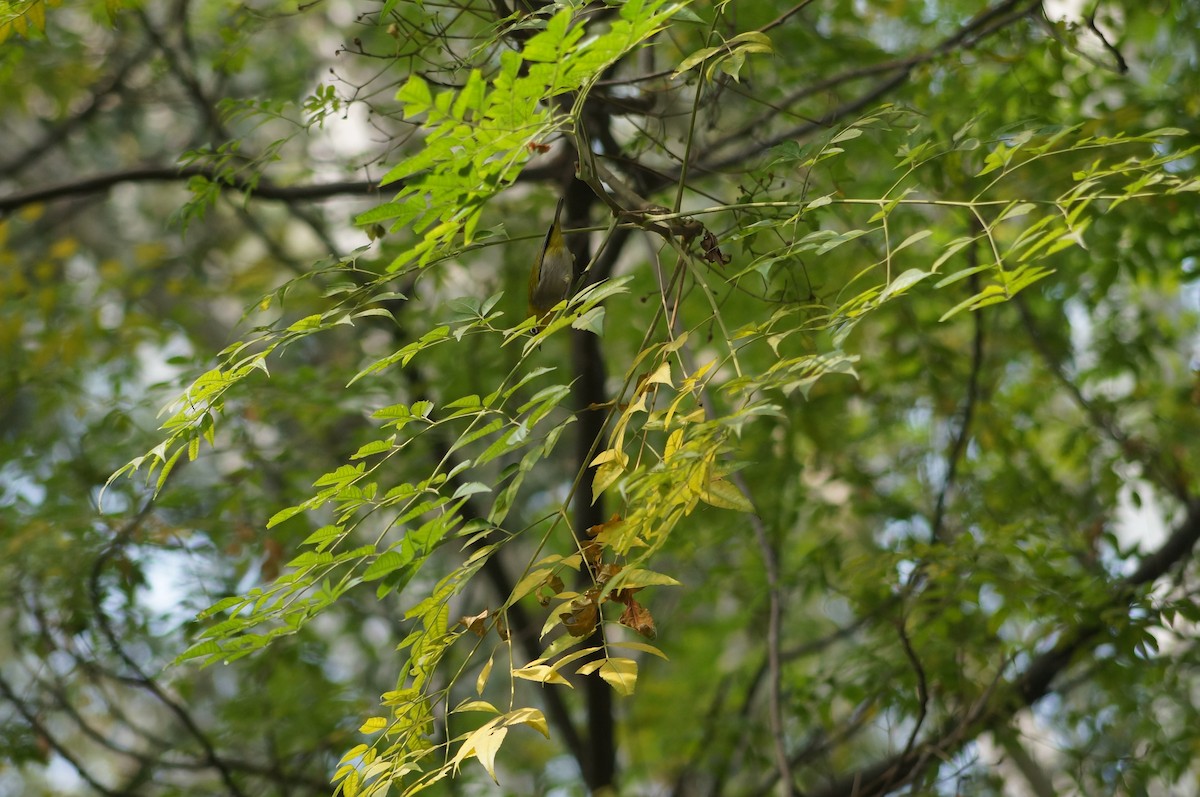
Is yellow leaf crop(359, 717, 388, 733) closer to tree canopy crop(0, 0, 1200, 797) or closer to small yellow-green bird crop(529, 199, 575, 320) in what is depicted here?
tree canopy crop(0, 0, 1200, 797)

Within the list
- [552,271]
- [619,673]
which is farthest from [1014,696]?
[552,271]

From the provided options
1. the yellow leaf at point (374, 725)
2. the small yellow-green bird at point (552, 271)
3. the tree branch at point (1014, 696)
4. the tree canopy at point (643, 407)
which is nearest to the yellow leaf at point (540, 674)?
the tree canopy at point (643, 407)

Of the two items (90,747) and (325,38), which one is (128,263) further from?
(90,747)

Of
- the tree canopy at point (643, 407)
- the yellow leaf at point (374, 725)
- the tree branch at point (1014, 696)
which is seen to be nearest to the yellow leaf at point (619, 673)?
the tree canopy at point (643, 407)

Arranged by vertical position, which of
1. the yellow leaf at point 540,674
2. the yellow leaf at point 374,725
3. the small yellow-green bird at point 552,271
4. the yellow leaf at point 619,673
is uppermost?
the small yellow-green bird at point 552,271

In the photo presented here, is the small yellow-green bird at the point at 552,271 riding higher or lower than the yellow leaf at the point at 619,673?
higher

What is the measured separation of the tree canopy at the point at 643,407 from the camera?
107 cm

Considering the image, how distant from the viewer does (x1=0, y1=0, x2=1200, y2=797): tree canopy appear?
3.51ft

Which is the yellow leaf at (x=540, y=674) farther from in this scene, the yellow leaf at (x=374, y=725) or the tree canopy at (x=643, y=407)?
the yellow leaf at (x=374, y=725)

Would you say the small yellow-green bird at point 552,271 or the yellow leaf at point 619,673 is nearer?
the yellow leaf at point 619,673

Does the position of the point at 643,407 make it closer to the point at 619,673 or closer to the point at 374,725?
the point at 619,673

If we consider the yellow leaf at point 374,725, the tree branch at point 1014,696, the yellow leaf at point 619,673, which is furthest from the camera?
the tree branch at point 1014,696

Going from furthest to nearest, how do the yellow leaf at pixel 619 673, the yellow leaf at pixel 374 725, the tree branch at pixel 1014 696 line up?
the tree branch at pixel 1014 696 < the yellow leaf at pixel 374 725 < the yellow leaf at pixel 619 673

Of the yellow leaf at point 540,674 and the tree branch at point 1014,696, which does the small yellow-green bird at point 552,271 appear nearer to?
the yellow leaf at point 540,674
